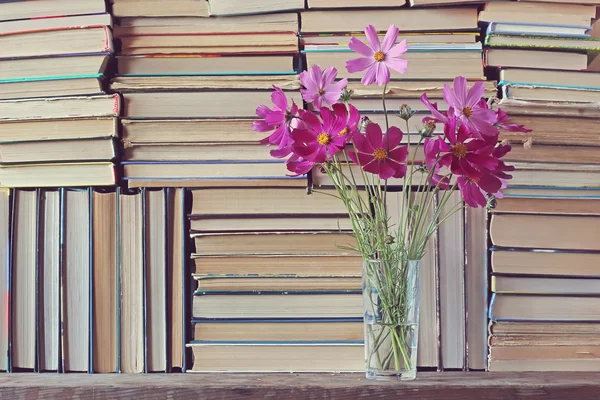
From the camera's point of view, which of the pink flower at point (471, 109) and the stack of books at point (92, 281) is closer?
the pink flower at point (471, 109)

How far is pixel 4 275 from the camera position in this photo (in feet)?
3.34

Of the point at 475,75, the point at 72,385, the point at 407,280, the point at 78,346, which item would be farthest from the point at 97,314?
the point at 475,75

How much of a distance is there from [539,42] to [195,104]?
22.6 inches

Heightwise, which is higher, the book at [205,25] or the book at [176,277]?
the book at [205,25]

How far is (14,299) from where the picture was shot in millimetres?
1012

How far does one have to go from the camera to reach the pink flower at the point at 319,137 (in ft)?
2.78

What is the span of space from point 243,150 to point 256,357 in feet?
1.09

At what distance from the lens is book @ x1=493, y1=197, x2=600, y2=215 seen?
3.28 ft

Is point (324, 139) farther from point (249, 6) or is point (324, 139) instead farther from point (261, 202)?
point (249, 6)

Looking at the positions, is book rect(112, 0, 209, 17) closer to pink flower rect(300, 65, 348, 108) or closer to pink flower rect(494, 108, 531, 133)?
pink flower rect(300, 65, 348, 108)

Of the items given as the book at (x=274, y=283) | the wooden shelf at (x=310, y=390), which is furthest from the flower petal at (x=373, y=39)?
the wooden shelf at (x=310, y=390)

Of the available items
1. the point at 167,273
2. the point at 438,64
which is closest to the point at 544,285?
the point at 438,64

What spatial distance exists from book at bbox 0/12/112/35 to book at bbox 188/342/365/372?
546 millimetres

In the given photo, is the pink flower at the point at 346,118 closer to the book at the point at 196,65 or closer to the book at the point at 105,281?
the book at the point at 196,65
